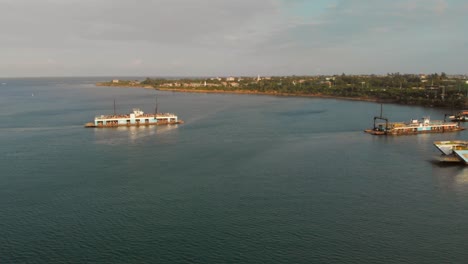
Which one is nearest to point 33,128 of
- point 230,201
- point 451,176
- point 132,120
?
point 132,120

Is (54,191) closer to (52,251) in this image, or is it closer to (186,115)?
(52,251)

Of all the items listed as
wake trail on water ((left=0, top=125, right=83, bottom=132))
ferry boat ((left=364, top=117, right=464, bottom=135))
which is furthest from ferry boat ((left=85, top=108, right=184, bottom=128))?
ferry boat ((left=364, top=117, right=464, bottom=135))

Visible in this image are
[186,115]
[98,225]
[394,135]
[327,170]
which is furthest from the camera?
[186,115]

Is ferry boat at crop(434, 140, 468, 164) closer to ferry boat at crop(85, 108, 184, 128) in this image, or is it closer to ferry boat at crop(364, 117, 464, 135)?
ferry boat at crop(364, 117, 464, 135)

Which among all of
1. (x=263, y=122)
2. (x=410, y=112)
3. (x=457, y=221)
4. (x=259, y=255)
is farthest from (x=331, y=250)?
(x=410, y=112)

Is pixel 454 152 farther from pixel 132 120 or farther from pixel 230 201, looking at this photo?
pixel 132 120

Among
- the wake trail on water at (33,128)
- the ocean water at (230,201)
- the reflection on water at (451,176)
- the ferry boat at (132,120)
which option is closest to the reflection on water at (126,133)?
the ocean water at (230,201)

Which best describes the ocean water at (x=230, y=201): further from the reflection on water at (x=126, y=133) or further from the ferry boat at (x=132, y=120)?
the ferry boat at (x=132, y=120)
